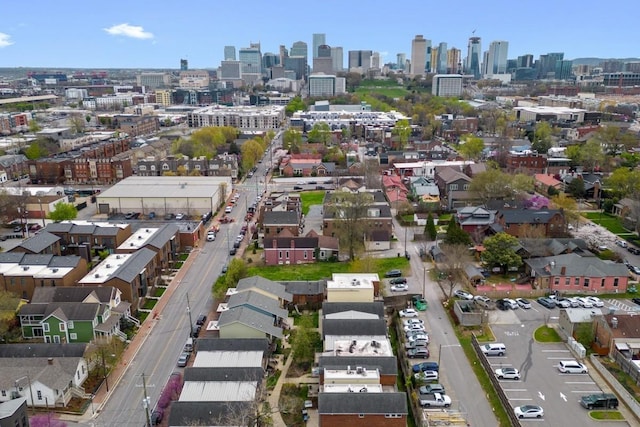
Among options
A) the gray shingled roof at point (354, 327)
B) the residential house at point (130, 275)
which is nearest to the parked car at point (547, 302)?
the gray shingled roof at point (354, 327)

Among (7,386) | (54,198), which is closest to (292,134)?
(54,198)

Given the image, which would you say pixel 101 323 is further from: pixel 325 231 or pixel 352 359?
pixel 325 231

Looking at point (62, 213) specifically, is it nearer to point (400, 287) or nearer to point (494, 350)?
point (400, 287)

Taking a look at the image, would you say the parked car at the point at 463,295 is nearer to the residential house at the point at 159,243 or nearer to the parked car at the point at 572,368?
the parked car at the point at 572,368

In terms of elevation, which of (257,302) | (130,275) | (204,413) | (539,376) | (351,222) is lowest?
(539,376)

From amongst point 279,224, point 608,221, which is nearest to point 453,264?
point 279,224

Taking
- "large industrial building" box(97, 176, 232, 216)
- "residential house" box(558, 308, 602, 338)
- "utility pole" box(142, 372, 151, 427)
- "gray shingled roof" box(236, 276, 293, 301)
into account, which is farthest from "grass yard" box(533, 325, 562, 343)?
"large industrial building" box(97, 176, 232, 216)

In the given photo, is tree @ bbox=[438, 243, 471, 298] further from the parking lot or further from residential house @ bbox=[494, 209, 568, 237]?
residential house @ bbox=[494, 209, 568, 237]
